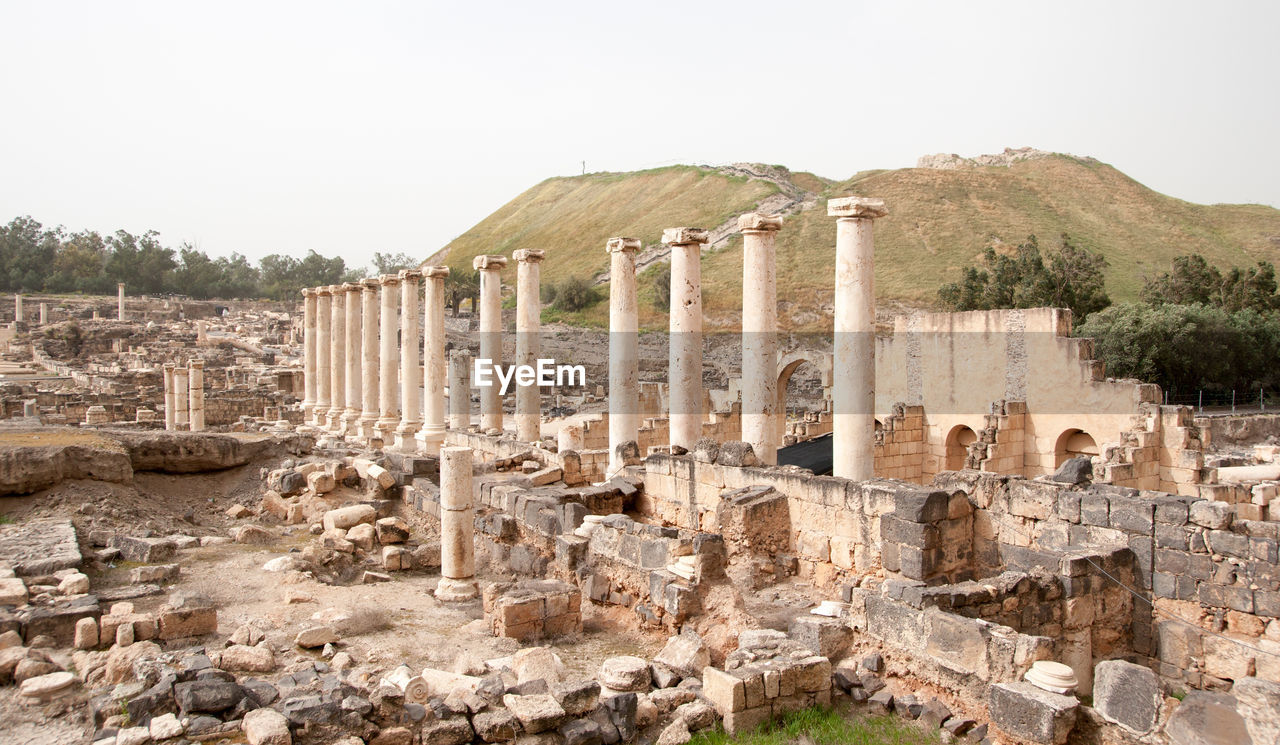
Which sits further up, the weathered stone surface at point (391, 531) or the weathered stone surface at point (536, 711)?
the weathered stone surface at point (536, 711)

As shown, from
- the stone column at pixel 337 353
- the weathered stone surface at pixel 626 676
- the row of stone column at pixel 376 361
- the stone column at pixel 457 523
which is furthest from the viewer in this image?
the stone column at pixel 337 353

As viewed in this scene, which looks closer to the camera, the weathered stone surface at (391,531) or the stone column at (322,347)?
the weathered stone surface at (391,531)


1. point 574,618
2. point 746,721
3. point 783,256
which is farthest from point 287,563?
point 783,256

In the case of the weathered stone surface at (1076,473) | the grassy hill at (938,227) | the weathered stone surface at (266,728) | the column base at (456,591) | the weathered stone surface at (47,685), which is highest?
the grassy hill at (938,227)

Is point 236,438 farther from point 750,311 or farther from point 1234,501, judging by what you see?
point 1234,501

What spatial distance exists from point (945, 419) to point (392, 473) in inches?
563

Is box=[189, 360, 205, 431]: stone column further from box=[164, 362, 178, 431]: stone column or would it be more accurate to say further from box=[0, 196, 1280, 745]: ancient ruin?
box=[0, 196, 1280, 745]: ancient ruin

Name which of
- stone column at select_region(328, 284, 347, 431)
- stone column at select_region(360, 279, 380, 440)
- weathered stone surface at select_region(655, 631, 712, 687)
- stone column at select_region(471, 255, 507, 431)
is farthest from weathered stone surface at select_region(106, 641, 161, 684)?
stone column at select_region(328, 284, 347, 431)

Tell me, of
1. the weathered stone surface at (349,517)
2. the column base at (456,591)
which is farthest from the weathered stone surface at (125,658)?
the weathered stone surface at (349,517)

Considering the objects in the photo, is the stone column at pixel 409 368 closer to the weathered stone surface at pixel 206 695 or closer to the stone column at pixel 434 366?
the stone column at pixel 434 366

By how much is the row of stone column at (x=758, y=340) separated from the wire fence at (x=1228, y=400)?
25.0 m

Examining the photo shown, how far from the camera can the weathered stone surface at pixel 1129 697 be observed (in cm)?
619

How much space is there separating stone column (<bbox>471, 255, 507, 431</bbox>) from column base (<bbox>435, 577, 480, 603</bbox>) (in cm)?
1041

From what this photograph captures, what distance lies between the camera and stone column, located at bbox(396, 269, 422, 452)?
24.9m
